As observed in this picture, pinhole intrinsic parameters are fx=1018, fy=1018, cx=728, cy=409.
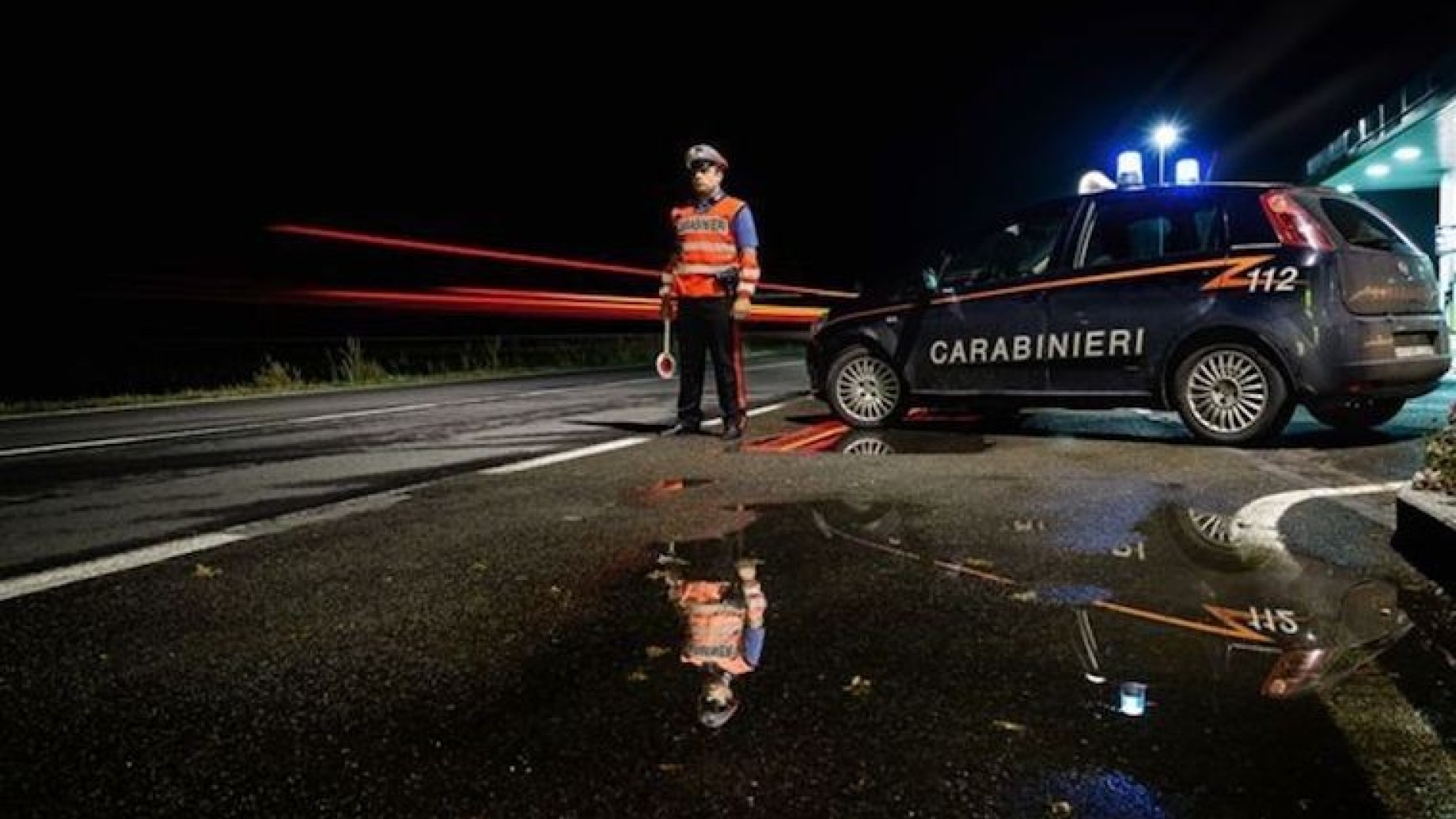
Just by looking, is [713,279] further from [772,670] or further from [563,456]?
[772,670]

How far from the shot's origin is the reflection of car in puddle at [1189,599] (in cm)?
279

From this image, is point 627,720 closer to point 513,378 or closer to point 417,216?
point 513,378

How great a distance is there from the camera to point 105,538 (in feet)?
15.0

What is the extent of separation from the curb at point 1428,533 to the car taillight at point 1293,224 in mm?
2666

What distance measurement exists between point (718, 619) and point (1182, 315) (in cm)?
484

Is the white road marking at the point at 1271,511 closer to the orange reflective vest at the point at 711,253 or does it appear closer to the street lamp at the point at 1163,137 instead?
the orange reflective vest at the point at 711,253

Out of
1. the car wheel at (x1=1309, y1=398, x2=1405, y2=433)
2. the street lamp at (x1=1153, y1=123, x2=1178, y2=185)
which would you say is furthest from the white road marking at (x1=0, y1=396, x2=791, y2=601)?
the street lamp at (x1=1153, y1=123, x2=1178, y2=185)

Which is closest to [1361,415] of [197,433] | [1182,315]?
[1182,315]

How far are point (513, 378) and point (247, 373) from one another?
422cm

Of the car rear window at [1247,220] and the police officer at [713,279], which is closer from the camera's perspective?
the car rear window at [1247,220]

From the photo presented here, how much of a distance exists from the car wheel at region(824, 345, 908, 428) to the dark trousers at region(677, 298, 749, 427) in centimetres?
87

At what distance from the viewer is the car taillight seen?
6.36 m

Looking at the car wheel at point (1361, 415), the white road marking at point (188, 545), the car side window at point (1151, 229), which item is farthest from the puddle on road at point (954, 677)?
the car wheel at point (1361, 415)

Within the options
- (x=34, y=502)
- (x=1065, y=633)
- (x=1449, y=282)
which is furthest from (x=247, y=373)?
(x=1449, y=282)
